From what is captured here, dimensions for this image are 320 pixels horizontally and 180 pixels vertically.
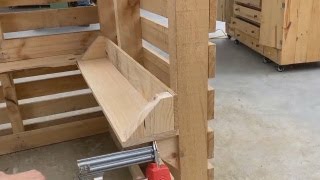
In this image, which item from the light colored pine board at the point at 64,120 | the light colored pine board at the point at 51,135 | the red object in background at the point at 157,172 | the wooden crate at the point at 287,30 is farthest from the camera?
the wooden crate at the point at 287,30

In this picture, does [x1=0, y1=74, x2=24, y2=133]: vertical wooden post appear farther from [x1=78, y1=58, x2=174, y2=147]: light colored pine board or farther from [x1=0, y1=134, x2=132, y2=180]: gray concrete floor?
[x1=78, y1=58, x2=174, y2=147]: light colored pine board

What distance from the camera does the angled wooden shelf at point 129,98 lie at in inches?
43.5

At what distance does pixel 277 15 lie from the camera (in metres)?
3.56

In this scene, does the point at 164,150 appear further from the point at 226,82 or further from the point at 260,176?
the point at 226,82

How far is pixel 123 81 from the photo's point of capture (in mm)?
1594

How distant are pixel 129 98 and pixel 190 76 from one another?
1.15ft

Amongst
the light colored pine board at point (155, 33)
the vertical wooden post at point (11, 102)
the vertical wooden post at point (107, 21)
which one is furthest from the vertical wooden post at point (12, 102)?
the light colored pine board at point (155, 33)

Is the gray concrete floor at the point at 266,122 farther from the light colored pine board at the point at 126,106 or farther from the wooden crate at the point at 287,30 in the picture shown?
the light colored pine board at the point at 126,106

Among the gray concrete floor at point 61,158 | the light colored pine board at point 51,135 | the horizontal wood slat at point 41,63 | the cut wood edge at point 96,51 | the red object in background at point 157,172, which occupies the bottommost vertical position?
the gray concrete floor at point 61,158

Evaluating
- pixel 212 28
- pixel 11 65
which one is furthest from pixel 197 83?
pixel 11 65

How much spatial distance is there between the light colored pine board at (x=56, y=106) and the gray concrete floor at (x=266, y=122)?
984 mm

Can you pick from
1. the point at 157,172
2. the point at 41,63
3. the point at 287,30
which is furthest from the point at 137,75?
the point at 287,30

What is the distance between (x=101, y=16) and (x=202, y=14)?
114 centimetres

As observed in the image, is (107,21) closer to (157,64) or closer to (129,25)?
(129,25)
